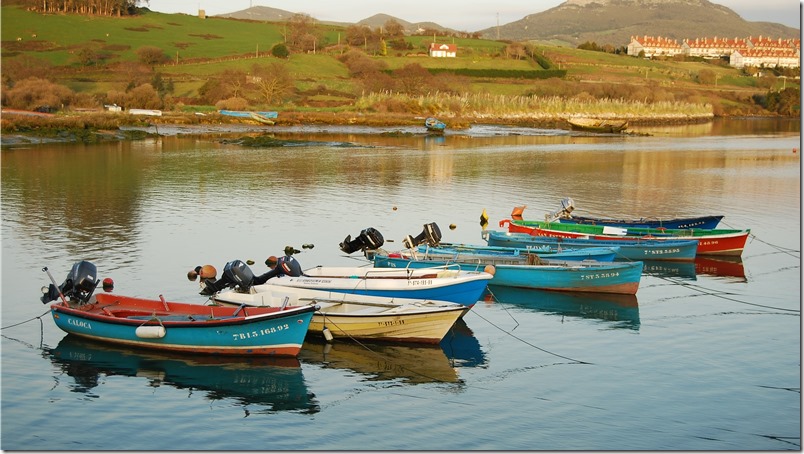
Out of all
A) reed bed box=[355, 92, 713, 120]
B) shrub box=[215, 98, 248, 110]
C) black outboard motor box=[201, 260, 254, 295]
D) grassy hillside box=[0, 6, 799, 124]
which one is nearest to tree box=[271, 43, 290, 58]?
grassy hillside box=[0, 6, 799, 124]

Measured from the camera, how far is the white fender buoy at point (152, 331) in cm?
2011

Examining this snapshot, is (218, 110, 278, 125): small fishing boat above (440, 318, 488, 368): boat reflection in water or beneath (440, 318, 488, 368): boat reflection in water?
above

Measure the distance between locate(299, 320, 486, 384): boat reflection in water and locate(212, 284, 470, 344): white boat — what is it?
25 cm

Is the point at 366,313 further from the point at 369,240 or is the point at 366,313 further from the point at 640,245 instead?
the point at 640,245

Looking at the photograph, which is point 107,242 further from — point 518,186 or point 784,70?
point 784,70

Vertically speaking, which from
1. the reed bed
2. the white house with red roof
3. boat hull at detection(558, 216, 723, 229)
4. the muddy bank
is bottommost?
boat hull at detection(558, 216, 723, 229)

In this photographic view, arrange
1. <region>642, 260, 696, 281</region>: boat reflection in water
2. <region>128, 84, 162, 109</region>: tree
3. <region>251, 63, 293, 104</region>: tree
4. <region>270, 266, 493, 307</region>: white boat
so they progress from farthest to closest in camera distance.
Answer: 1. <region>251, 63, 293, 104</region>: tree
2. <region>128, 84, 162, 109</region>: tree
3. <region>642, 260, 696, 281</region>: boat reflection in water
4. <region>270, 266, 493, 307</region>: white boat

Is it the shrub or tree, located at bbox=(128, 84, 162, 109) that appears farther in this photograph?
the shrub

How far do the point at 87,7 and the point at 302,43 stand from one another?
105 ft

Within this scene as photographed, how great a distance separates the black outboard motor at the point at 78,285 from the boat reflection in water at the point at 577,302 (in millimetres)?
10875

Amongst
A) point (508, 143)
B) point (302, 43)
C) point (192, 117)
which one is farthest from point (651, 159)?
point (302, 43)

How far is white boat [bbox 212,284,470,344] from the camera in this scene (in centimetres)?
2116

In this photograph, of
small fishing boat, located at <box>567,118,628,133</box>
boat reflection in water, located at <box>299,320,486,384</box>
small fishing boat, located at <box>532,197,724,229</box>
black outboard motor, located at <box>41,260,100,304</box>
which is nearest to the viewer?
boat reflection in water, located at <box>299,320,486,384</box>

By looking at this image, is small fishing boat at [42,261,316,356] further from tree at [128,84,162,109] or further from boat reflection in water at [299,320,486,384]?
tree at [128,84,162,109]
